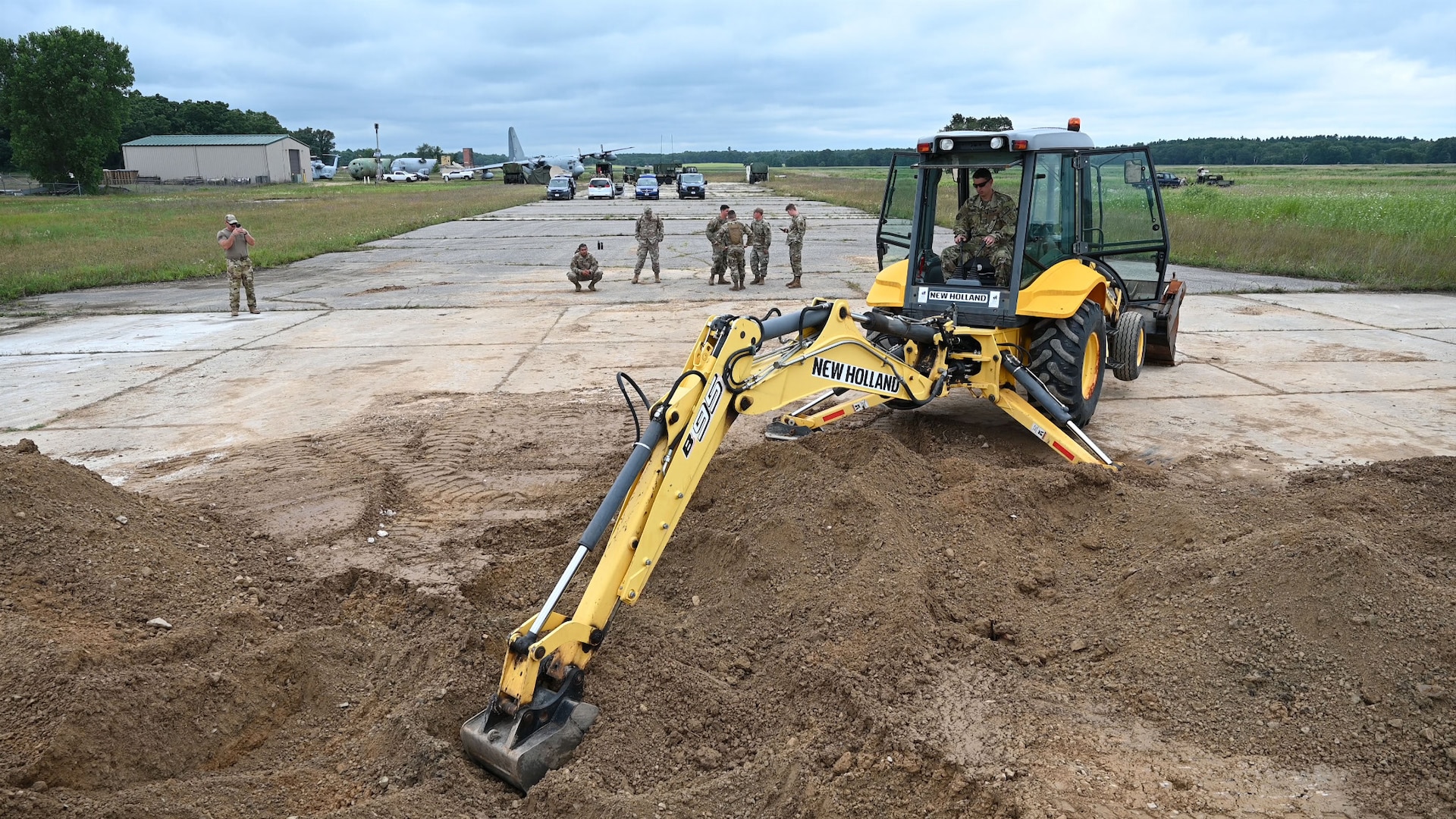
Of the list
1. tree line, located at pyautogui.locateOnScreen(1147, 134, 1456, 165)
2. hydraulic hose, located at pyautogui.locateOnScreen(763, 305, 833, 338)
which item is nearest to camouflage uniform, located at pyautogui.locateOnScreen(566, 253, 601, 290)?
hydraulic hose, located at pyautogui.locateOnScreen(763, 305, 833, 338)

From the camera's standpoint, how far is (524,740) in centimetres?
405

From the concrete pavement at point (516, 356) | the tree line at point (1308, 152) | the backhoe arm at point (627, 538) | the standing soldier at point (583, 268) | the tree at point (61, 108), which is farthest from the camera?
the tree line at point (1308, 152)

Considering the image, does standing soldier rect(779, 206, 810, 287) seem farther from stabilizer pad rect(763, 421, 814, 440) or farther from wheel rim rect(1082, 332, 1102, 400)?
stabilizer pad rect(763, 421, 814, 440)

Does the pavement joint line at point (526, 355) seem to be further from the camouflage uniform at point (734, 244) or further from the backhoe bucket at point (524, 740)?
the backhoe bucket at point (524, 740)

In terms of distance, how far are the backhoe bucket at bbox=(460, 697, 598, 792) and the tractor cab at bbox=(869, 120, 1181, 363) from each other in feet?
15.7

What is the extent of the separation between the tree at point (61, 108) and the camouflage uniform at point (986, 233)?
80385 millimetres

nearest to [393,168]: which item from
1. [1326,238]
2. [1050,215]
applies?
[1326,238]

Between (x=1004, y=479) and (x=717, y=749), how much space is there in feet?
10.5

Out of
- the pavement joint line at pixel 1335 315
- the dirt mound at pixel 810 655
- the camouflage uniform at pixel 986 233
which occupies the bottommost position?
the dirt mound at pixel 810 655

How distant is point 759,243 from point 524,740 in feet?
51.0

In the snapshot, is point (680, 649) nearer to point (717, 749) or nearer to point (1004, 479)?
point (717, 749)

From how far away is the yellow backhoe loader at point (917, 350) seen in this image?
4137 millimetres

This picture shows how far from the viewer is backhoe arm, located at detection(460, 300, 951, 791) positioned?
403 cm

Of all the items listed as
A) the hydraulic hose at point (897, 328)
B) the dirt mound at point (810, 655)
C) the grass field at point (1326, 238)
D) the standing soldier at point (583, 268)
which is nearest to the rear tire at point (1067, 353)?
the dirt mound at point (810, 655)
